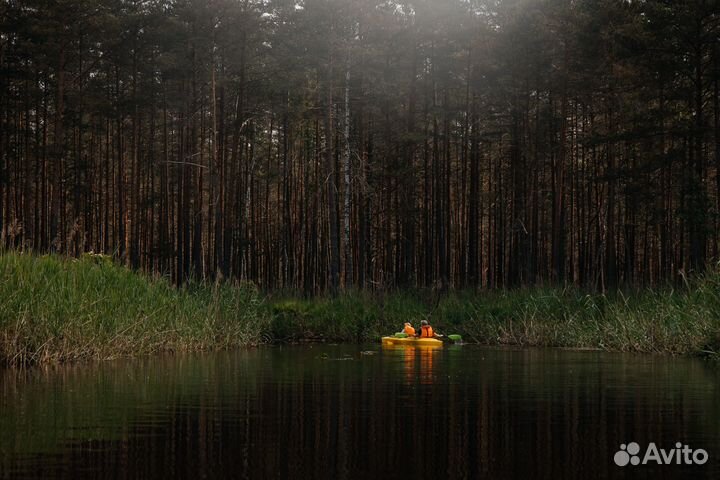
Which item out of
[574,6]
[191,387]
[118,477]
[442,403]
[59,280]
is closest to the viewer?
[118,477]

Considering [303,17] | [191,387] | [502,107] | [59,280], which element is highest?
[303,17]

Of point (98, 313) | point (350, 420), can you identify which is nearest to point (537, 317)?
point (98, 313)

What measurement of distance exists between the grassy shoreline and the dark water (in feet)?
3.02

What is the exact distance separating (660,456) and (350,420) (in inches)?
99.0

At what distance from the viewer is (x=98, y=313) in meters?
14.2

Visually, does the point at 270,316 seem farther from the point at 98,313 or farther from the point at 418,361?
the point at 98,313

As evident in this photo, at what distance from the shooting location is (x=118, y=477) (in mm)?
5039

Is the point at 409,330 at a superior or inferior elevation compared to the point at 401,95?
inferior

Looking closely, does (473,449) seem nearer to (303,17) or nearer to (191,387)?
(191,387)

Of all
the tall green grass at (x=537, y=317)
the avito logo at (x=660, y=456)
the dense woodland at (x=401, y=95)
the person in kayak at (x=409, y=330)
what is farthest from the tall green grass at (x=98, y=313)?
the dense woodland at (x=401, y=95)

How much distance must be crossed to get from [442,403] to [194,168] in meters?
28.7

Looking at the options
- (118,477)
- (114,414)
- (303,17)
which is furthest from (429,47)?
(118,477)

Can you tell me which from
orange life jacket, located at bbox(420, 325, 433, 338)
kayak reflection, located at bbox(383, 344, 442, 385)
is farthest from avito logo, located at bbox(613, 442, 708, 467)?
orange life jacket, located at bbox(420, 325, 433, 338)

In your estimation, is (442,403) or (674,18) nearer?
(442,403)
